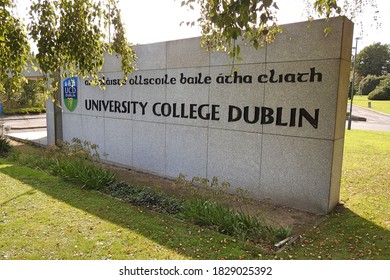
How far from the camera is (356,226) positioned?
5238 millimetres

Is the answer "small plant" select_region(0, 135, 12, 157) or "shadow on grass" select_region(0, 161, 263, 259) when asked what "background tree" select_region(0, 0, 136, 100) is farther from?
"small plant" select_region(0, 135, 12, 157)

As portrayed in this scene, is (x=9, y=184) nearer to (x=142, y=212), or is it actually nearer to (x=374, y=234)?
(x=142, y=212)

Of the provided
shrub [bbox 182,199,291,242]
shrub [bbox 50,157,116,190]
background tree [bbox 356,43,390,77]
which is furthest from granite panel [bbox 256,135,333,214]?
background tree [bbox 356,43,390,77]

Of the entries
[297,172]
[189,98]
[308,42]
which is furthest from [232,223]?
[189,98]

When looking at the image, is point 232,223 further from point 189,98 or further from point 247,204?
point 189,98

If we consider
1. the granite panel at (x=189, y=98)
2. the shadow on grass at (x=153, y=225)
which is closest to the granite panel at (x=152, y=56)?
the granite panel at (x=189, y=98)

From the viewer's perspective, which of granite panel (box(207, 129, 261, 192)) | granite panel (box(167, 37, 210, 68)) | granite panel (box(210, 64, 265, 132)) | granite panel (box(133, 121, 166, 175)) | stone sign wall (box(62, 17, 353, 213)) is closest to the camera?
stone sign wall (box(62, 17, 353, 213))

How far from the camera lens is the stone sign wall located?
588 cm

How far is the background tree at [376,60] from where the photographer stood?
66000 millimetres

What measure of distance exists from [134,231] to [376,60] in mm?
75325

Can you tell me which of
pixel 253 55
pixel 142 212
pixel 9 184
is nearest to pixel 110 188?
pixel 142 212

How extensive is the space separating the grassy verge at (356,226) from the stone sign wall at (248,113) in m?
0.54

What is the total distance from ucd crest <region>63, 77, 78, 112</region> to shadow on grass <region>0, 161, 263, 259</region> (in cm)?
462

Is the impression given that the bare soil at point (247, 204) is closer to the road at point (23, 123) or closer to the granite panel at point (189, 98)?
the granite panel at point (189, 98)
